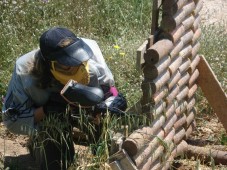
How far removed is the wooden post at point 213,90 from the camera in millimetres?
5113

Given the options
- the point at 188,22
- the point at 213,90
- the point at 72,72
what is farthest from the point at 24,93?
the point at 213,90

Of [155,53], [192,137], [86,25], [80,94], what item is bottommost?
[192,137]

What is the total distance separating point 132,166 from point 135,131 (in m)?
0.27

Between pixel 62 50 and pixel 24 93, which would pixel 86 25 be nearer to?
pixel 24 93

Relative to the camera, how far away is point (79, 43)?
4.23m

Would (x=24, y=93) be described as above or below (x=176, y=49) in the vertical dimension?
below

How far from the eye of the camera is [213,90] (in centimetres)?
514

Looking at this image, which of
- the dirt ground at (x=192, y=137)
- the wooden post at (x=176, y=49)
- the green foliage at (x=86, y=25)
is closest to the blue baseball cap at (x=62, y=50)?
the wooden post at (x=176, y=49)

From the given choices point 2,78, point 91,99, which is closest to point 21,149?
point 2,78

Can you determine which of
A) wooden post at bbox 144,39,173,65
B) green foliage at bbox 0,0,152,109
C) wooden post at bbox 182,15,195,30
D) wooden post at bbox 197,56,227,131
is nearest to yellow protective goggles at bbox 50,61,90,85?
wooden post at bbox 144,39,173,65

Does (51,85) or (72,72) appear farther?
(51,85)

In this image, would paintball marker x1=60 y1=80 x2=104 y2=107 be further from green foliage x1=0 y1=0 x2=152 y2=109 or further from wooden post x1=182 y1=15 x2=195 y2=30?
green foliage x1=0 y1=0 x2=152 y2=109

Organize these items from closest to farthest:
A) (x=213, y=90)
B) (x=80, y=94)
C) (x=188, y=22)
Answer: (x=80, y=94)
(x=188, y=22)
(x=213, y=90)

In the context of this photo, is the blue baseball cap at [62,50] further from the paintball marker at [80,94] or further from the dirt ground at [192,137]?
the dirt ground at [192,137]
